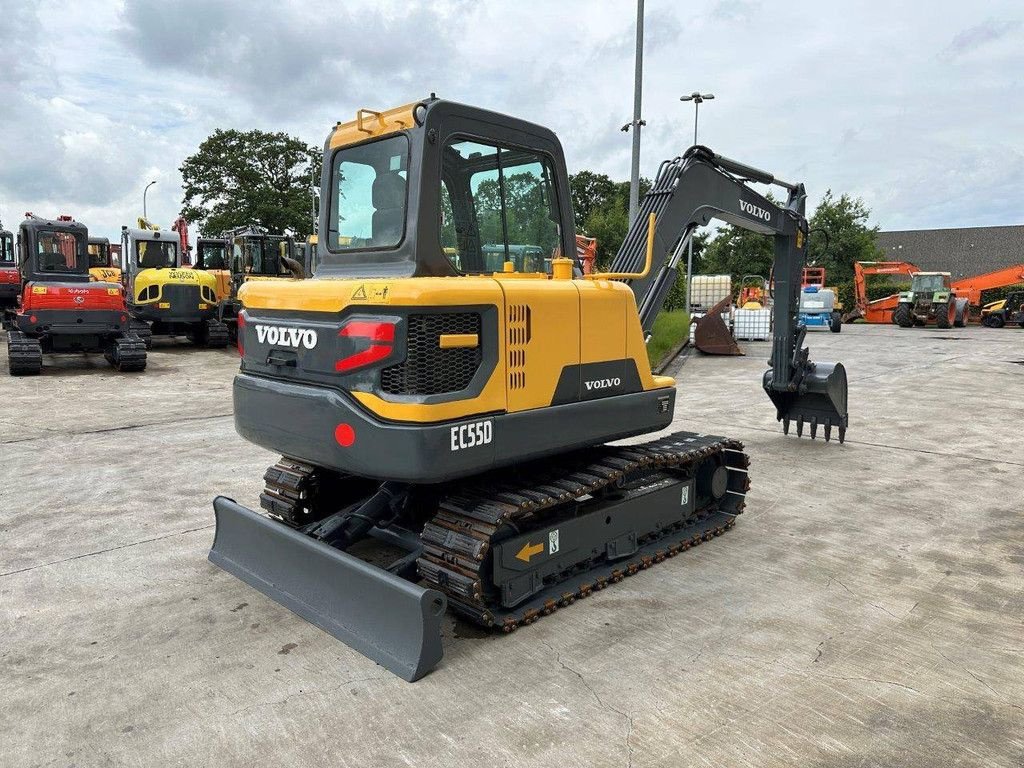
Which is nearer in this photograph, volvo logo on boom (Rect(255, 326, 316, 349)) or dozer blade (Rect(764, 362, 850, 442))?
volvo logo on boom (Rect(255, 326, 316, 349))

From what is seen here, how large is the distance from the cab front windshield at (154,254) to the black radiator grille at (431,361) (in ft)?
63.9

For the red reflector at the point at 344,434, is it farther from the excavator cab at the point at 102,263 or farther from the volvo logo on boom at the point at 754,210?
the excavator cab at the point at 102,263

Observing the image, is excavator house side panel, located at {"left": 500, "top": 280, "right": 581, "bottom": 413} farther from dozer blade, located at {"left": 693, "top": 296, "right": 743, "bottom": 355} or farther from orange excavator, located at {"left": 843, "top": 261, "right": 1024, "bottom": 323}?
orange excavator, located at {"left": 843, "top": 261, "right": 1024, "bottom": 323}

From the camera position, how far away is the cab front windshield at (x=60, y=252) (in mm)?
16422

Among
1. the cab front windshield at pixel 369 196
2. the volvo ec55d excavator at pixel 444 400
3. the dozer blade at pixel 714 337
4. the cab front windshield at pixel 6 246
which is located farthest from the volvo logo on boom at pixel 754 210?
the cab front windshield at pixel 6 246

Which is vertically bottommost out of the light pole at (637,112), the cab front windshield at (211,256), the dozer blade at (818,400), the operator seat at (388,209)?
the dozer blade at (818,400)

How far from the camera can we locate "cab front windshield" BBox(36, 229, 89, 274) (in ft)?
53.9

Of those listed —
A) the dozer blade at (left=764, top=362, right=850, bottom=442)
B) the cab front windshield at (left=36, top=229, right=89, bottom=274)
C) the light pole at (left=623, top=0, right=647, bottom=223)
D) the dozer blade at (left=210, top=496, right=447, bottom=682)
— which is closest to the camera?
the dozer blade at (left=210, top=496, right=447, bottom=682)

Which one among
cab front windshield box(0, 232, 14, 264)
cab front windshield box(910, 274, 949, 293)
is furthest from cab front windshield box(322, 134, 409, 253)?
cab front windshield box(910, 274, 949, 293)

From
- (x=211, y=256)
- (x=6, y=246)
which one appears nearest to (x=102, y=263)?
(x=211, y=256)

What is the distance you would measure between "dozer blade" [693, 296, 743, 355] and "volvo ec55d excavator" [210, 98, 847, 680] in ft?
45.5

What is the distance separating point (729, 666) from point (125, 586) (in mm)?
3747

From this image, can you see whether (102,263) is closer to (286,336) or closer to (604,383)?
(286,336)

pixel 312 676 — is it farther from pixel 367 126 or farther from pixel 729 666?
pixel 367 126
